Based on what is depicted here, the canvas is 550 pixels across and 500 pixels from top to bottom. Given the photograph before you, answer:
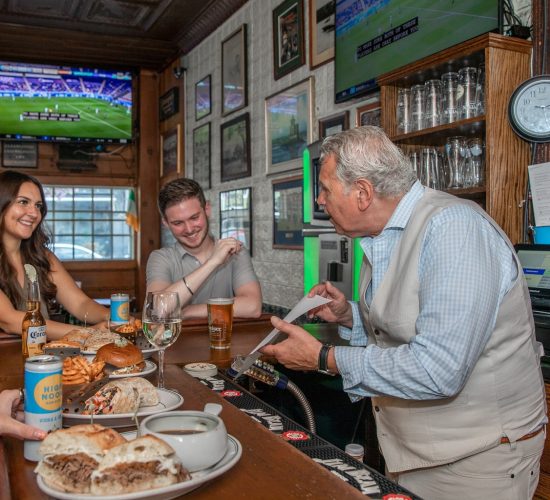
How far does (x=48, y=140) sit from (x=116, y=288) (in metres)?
2.00

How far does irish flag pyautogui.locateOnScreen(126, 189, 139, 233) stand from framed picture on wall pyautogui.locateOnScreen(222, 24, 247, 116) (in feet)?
8.00

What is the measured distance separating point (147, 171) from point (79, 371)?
6.16 metres

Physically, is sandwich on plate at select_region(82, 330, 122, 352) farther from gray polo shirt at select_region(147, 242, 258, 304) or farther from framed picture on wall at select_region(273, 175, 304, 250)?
framed picture on wall at select_region(273, 175, 304, 250)

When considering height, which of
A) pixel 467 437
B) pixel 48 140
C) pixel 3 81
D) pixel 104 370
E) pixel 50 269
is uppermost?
pixel 3 81

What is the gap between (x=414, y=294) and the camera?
4.72 ft

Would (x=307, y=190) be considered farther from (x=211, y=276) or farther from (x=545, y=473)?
(x=545, y=473)

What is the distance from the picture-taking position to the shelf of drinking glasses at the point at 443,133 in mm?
2370

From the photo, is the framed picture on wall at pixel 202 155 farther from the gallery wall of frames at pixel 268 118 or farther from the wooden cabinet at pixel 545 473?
the wooden cabinet at pixel 545 473

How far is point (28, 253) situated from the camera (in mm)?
3025

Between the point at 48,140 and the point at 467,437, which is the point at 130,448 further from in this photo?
Result: the point at 48,140

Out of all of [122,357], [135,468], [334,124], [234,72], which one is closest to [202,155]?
[234,72]

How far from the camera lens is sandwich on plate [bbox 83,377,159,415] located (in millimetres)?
1229

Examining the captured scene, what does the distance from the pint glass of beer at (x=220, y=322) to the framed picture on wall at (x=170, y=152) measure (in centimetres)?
489

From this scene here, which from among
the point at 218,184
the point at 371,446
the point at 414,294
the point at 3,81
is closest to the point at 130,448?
the point at 414,294
